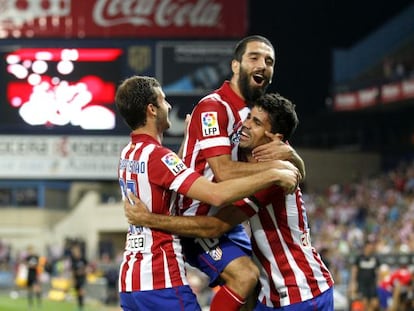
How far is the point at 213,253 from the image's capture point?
206 inches

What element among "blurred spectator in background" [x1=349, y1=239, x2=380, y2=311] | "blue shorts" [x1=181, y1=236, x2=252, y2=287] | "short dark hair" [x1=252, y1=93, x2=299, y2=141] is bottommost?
"blurred spectator in background" [x1=349, y1=239, x2=380, y2=311]

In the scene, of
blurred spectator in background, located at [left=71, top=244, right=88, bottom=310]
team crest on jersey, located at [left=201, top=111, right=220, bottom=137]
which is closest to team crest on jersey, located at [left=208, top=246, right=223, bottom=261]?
team crest on jersey, located at [left=201, top=111, right=220, bottom=137]

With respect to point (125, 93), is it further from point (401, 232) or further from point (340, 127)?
point (340, 127)

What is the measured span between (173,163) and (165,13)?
498 inches

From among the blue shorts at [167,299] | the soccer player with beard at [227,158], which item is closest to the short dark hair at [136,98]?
the soccer player with beard at [227,158]

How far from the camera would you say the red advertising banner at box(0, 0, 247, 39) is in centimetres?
1705

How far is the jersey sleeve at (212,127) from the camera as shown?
5.16 meters

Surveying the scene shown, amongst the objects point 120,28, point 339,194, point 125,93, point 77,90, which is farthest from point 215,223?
point 339,194

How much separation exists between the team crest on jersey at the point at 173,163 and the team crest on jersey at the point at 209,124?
354mm

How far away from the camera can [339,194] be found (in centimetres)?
2716

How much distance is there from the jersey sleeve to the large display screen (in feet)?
34.8

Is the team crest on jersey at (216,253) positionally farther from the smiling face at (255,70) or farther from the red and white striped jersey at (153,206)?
the smiling face at (255,70)

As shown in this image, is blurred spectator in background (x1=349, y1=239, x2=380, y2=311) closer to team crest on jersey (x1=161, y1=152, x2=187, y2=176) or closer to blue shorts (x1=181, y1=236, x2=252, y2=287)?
blue shorts (x1=181, y1=236, x2=252, y2=287)

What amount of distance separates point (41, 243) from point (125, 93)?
31.2 m
